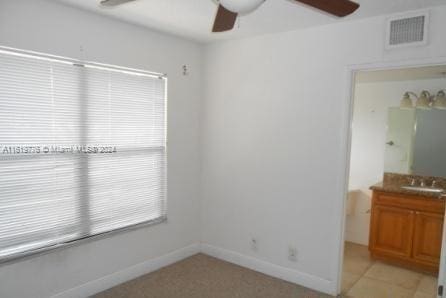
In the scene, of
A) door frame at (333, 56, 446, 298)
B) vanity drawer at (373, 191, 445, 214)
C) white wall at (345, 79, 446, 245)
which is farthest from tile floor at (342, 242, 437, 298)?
vanity drawer at (373, 191, 445, 214)

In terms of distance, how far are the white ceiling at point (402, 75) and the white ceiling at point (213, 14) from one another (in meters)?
0.92

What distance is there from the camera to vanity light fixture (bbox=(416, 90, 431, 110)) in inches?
150

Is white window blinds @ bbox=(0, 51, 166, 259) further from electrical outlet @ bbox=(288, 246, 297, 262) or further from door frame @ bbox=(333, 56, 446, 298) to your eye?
door frame @ bbox=(333, 56, 446, 298)

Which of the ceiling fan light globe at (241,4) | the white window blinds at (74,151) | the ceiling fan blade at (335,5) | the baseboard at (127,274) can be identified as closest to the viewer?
the ceiling fan light globe at (241,4)

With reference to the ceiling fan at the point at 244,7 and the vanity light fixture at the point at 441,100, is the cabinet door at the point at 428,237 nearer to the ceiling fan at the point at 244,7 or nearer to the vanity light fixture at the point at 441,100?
the vanity light fixture at the point at 441,100

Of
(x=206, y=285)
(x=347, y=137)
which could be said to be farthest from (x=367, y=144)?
(x=206, y=285)

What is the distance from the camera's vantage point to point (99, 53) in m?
2.78

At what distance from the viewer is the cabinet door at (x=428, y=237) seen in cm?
343

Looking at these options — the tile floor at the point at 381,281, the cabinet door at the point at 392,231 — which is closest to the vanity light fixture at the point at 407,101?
the cabinet door at the point at 392,231

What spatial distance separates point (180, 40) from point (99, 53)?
994 millimetres

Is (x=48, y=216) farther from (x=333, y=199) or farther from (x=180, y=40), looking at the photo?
(x=333, y=199)

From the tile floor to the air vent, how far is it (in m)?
2.24

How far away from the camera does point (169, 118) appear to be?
3434 mm

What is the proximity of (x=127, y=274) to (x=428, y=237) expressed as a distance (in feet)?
10.5
